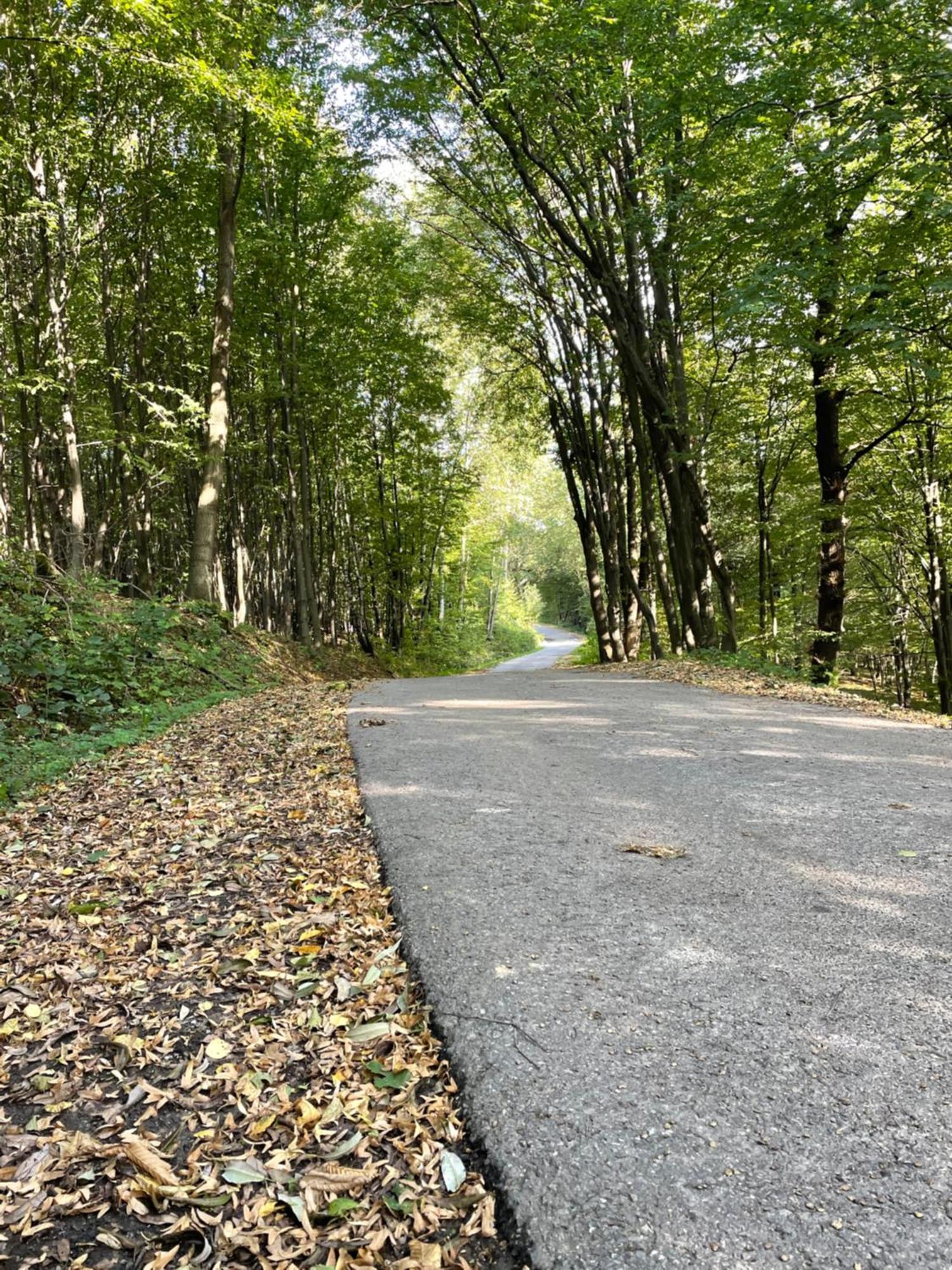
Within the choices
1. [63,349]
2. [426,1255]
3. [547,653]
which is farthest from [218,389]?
[547,653]

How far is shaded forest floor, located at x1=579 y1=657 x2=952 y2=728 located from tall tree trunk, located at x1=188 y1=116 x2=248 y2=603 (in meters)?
6.66

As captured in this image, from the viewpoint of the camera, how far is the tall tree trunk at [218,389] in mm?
10469

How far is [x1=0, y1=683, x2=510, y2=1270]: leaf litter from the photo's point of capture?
133 cm

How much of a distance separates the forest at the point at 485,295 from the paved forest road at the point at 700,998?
5.39 metres

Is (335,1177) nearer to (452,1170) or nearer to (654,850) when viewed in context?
(452,1170)

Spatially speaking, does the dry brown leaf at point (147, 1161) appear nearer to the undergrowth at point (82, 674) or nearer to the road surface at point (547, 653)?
the undergrowth at point (82, 674)

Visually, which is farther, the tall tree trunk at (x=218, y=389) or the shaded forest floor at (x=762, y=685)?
A: the tall tree trunk at (x=218, y=389)

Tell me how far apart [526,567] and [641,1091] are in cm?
5513

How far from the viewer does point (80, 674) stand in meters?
6.65

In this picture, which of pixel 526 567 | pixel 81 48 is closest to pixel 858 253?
pixel 81 48

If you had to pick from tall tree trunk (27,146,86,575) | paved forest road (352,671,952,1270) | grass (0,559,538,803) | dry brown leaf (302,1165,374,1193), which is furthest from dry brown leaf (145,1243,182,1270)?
tall tree trunk (27,146,86,575)

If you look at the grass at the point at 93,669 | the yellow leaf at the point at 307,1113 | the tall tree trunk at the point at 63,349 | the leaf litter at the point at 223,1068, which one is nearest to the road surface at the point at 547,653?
the grass at the point at 93,669

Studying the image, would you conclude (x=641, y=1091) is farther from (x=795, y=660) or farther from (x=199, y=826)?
(x=795, y=660)

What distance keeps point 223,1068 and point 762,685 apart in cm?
730
